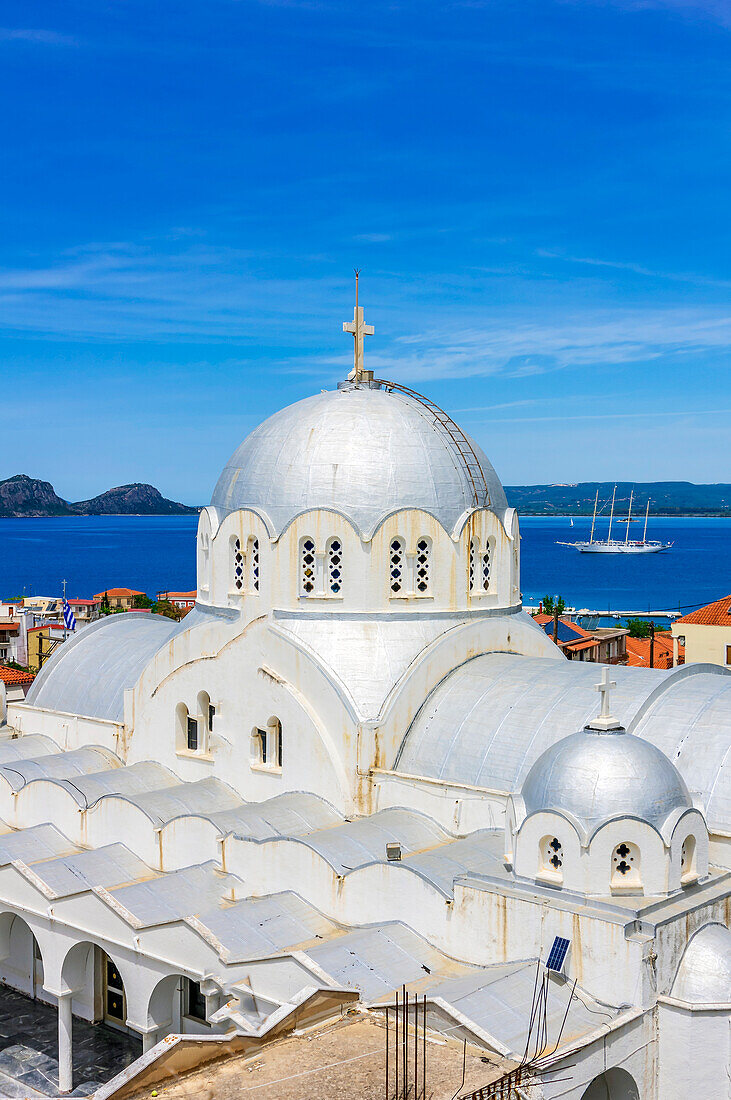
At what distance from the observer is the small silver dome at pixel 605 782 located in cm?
1572

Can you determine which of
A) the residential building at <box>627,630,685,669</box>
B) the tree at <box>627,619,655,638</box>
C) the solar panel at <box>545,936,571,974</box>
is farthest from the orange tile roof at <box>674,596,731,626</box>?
the tree at <box>627,619,655,638</box>

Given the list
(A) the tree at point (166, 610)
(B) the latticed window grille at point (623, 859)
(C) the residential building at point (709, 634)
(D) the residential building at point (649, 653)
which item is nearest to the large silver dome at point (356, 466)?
(B) the latticed window grille at point (623, 859)

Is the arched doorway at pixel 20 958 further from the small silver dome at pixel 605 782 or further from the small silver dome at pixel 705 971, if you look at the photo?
the small silver dome at pixel 705 971

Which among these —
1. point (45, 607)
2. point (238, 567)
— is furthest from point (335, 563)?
point (45, 607)

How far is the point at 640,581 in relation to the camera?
197m

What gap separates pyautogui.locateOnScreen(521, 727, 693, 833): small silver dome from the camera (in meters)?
15.7

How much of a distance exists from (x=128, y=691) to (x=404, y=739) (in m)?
7.83

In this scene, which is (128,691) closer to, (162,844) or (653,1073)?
(162,844)

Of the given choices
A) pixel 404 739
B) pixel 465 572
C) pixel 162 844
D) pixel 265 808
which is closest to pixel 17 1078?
pixel 162 844

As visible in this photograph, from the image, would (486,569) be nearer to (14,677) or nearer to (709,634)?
(14,677)

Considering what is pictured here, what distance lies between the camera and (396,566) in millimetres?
23438

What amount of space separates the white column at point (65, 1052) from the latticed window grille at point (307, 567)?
9.34 m

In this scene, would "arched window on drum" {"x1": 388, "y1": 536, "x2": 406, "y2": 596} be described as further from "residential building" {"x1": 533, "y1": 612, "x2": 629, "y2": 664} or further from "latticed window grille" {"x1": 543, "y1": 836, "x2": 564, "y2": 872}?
"residential building" {"x1": 533, "y1": 612, "x2": 629, "y2": 664}

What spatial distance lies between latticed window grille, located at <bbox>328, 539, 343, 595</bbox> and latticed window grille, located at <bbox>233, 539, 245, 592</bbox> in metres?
2.35
